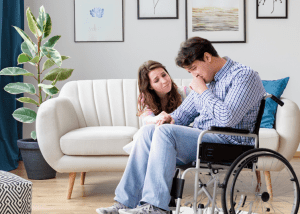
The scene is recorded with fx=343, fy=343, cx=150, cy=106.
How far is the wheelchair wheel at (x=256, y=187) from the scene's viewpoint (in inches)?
53.8

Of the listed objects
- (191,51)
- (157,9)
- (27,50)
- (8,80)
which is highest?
(157,9)

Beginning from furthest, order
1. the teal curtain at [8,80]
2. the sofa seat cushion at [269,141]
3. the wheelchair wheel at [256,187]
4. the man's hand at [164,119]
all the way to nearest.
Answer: the teal curtain at [8,80] < the sofa seat cushion at [269,141] < the man's hand at [164,119] < the wheelchair wheel at [256,187]

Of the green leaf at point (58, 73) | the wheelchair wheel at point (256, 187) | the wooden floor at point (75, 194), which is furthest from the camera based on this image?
the green leaf at point (58, 73)

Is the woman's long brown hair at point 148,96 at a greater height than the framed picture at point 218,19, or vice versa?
the framed picture at point 218,19

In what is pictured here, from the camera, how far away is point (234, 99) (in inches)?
59.2

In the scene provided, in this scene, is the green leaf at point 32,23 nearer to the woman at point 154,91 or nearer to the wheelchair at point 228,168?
the woman at point 154,91

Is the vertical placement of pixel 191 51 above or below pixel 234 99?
above

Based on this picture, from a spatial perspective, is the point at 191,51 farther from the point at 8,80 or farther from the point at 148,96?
the point at 8,80

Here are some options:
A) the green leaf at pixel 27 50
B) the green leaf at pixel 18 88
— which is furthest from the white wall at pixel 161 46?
the green leaf at pixel 18 88

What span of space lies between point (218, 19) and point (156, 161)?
2448 millimetres

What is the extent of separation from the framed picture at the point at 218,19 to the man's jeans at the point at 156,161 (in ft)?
7.06

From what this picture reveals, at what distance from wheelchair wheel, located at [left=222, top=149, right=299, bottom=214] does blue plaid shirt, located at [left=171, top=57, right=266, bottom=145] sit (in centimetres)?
17

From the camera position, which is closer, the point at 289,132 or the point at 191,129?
the point at 191,129

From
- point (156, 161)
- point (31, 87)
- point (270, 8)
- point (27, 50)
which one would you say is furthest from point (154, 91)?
point (270, 8)
